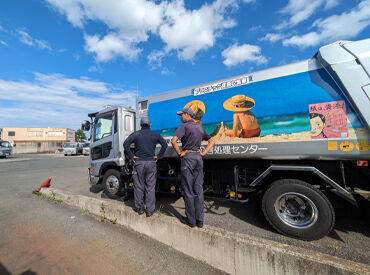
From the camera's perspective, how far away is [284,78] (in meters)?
2.76

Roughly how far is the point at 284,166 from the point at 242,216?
158 centimetres

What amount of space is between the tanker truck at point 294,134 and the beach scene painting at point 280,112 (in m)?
0.01

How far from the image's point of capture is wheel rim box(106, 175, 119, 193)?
185 inches

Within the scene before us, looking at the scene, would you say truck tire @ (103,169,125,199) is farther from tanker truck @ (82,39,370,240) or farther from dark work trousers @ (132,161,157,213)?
tanker truck @ (82,39,370,240)

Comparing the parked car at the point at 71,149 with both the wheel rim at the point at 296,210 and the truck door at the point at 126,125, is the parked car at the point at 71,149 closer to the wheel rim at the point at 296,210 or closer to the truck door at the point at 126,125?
the truck door at the point at 126,125

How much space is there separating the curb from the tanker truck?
1.09 m

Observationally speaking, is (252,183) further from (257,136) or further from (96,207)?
(96,207)

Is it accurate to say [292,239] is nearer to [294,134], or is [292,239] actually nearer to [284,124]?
[294,134]

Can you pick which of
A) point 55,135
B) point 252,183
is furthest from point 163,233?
point 55,135

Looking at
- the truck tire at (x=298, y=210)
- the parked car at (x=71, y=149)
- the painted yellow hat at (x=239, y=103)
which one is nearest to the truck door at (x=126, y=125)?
the painted yellow hat at (x=239, y=103)

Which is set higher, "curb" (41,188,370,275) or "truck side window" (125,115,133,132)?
"truck side window" (125,115,133,132)

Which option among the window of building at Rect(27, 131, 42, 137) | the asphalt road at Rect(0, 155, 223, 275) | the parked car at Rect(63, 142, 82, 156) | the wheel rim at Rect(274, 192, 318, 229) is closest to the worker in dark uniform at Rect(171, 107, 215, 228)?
the asphalt road at Rect(0, 155, 223, 275)

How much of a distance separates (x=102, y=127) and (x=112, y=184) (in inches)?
67.8

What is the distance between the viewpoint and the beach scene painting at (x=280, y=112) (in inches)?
93.3
